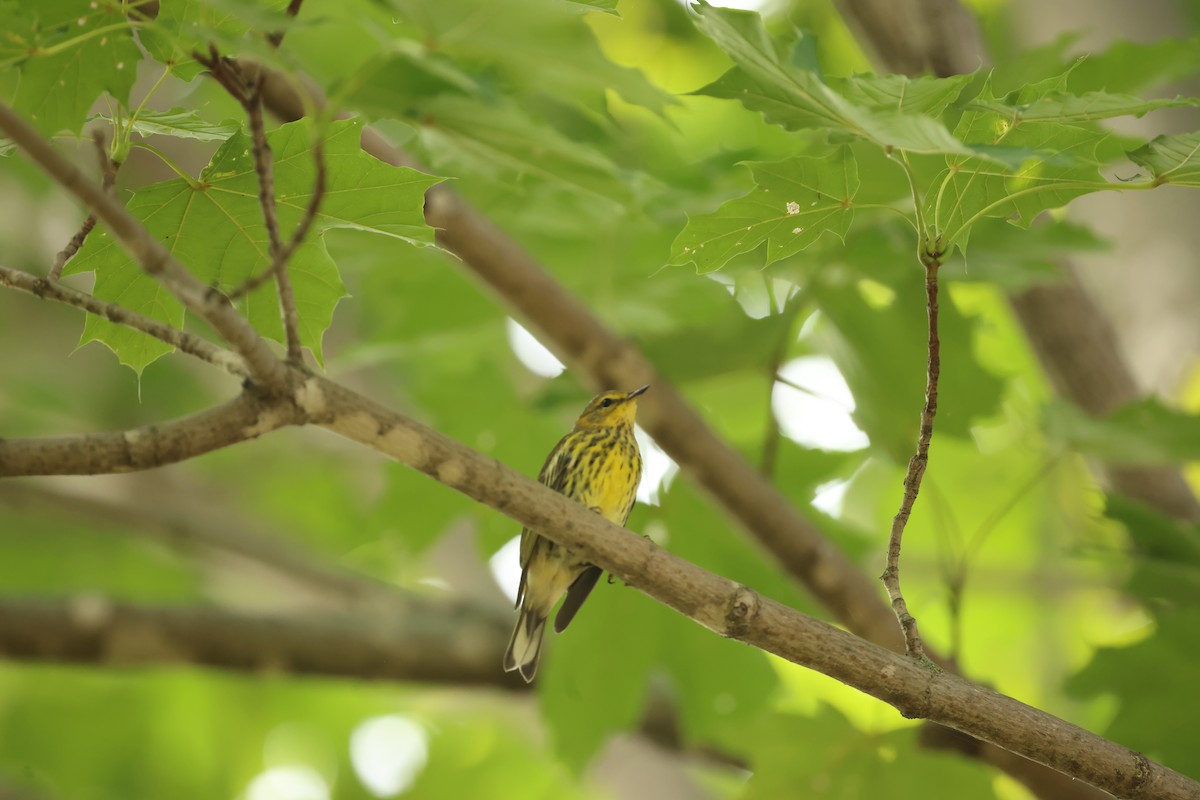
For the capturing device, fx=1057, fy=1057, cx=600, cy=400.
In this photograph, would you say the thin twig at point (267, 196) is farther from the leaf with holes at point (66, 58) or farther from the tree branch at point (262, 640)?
the tree branch at point (262, 640)

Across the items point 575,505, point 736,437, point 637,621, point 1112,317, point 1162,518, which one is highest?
point 1112,317

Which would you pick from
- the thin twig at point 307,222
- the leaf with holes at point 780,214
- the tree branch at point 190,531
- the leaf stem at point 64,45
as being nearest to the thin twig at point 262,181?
the thin twig at point 307,222

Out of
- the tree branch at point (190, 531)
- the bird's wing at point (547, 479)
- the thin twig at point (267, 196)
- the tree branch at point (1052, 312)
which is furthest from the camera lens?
the tree branch at point (190, 531)

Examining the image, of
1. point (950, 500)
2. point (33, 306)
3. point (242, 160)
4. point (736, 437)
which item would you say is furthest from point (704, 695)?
point (33, 306)

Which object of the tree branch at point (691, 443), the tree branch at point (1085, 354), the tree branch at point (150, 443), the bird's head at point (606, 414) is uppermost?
the tree branch at point (1085, 354)

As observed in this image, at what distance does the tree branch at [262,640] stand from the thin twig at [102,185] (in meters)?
3.01

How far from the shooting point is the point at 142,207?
2.10 metres

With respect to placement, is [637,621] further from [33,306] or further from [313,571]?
[33,306]

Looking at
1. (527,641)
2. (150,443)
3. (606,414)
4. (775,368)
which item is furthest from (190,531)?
(150,443)

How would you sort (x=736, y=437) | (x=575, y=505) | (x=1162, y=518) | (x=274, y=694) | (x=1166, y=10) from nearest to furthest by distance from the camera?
1. (x=575, y=505)
2. (x=1162, y=518)
3. (x=1166, y=10)
4. (x=736, y=437)
5. (x=274, y=694)

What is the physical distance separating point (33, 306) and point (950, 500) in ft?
23.6

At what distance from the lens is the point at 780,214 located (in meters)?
2.07

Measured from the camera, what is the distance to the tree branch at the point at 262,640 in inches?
177

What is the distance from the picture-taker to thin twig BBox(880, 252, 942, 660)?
185cm
